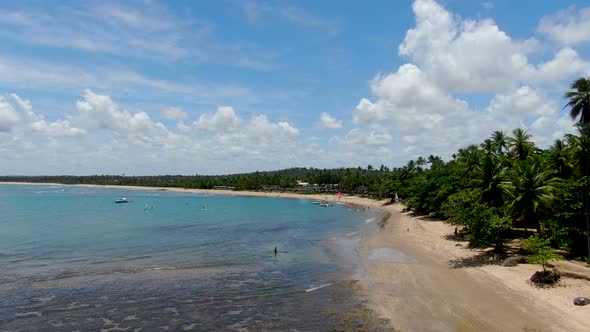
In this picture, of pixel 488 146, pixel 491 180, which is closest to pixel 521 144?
pixel 488 146

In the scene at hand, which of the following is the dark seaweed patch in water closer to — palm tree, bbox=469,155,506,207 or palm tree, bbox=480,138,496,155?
palm tree, bbox=469,155,506,207

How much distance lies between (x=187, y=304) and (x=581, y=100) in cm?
4057

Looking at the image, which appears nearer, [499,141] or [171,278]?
[171,278]

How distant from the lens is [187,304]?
28.3m

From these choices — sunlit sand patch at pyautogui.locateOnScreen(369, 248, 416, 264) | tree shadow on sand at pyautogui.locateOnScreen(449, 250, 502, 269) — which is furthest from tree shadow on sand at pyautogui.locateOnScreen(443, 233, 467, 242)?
tree shadow on sand at pyautogui.locateOnScreen(449, 250, 502, 269)

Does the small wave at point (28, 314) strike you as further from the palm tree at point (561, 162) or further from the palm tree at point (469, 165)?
the palm tree at point (469, 165)

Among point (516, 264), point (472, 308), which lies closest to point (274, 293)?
point (472, 308)

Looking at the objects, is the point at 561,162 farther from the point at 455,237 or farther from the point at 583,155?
the point at 455,237

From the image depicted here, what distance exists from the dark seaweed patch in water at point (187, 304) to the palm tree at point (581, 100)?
28457mm

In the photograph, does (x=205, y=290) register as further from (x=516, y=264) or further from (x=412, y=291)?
(x=516, y=264)

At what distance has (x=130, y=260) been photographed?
146 ft

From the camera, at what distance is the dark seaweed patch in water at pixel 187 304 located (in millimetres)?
24312

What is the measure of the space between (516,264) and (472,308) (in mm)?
11652

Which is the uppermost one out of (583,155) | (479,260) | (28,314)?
(583,155)
